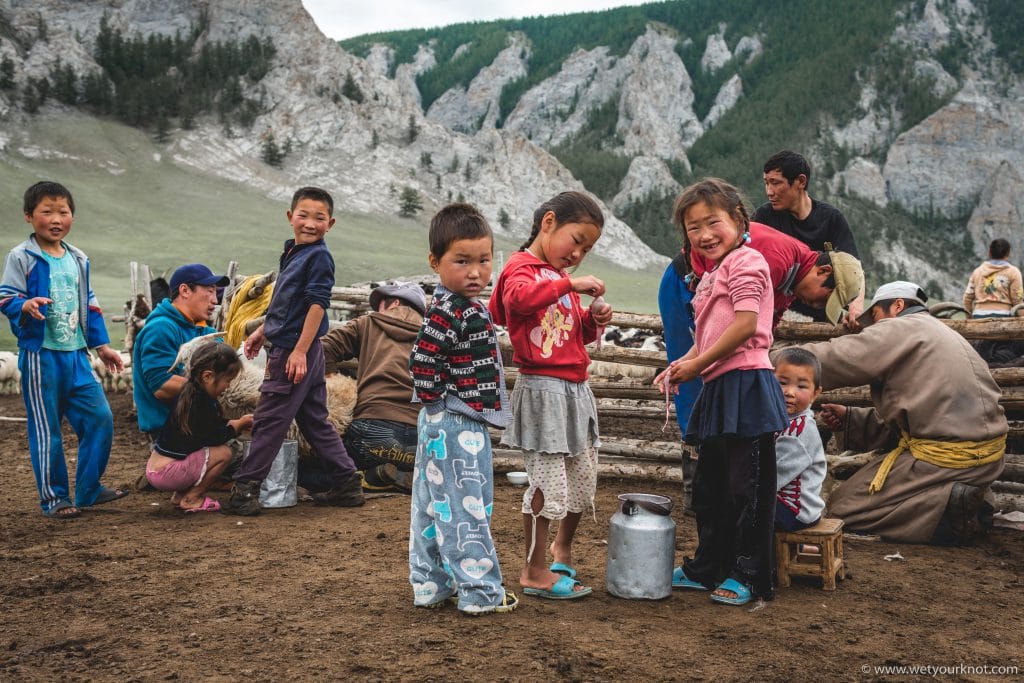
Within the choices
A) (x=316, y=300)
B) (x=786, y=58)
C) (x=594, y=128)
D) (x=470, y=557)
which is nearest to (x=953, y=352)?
(x=470, y=557)

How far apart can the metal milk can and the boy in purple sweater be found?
2.02m

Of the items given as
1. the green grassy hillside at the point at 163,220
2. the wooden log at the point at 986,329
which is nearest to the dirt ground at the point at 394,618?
the wooden log at the point at 986,329

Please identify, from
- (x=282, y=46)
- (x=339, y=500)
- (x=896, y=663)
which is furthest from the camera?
(x=282, y=46)

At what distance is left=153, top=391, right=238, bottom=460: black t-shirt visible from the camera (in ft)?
15.4

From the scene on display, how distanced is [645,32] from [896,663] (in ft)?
392

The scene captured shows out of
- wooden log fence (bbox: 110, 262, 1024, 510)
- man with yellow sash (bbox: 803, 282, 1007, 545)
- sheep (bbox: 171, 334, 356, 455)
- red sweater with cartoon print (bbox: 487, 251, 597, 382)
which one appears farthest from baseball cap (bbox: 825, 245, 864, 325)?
sheep (bbox: 171, 334, 356, 455)

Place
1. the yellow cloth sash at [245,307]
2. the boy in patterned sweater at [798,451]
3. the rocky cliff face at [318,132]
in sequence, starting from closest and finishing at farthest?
the boy in patterned sweater at [798,451]
the yellow cloth sash at [245,307]
the rocky cliff face at [318,132]

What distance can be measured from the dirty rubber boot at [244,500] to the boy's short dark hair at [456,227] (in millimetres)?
2285

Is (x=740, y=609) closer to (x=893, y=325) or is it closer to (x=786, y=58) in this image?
(x=893, y=325)

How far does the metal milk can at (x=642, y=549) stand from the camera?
3178mm

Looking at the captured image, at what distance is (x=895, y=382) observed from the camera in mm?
4379

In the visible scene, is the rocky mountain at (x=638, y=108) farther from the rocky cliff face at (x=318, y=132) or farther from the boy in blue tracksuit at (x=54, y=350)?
the boy in blue tracksuit at (x=54, y=350)

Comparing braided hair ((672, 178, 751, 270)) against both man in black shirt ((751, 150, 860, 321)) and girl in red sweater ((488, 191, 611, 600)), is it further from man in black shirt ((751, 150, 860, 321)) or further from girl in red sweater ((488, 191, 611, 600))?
man in black shirt ((751, 150, 860, 321))

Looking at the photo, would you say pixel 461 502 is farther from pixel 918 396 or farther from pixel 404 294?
pixel 404 294
